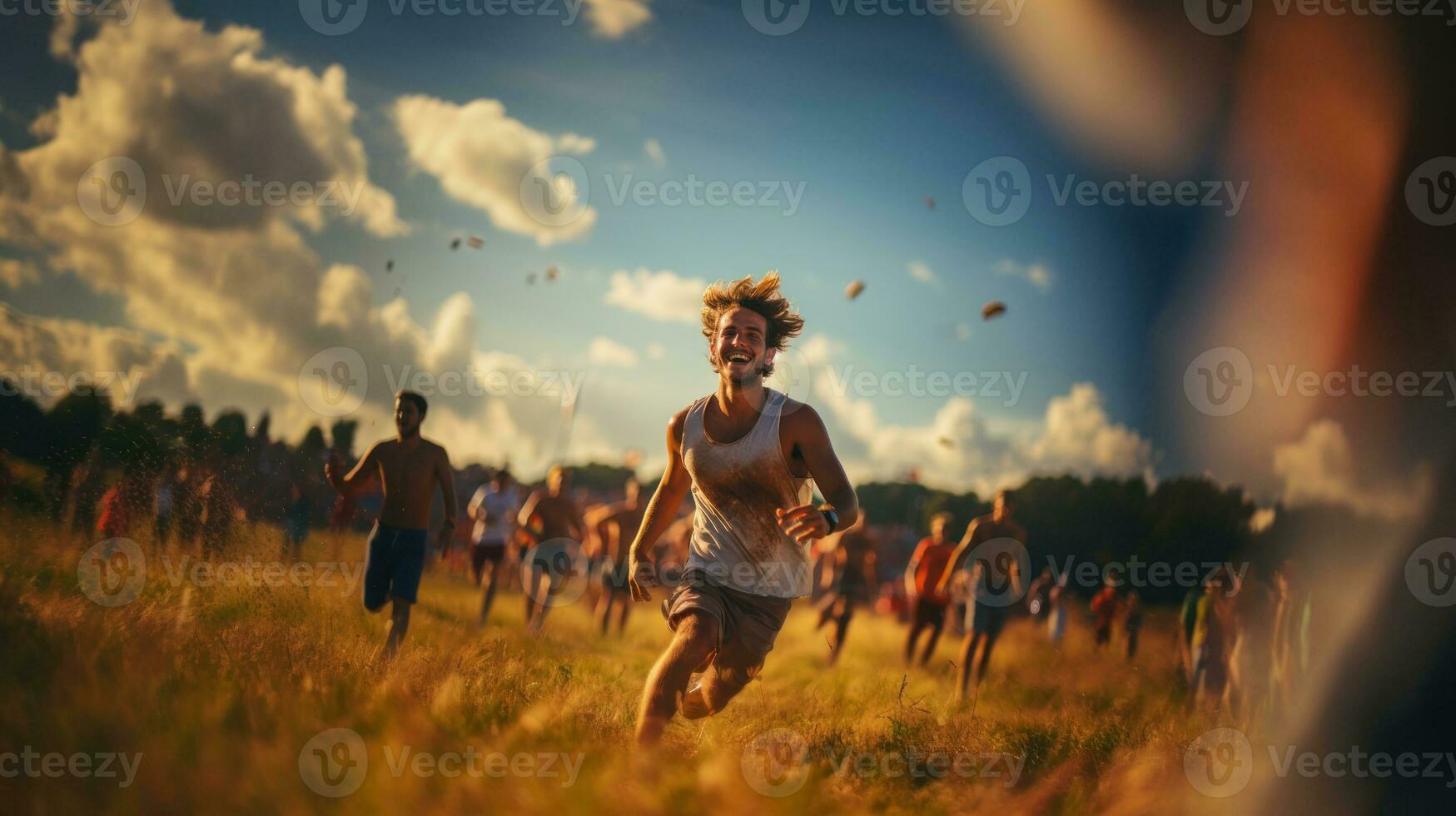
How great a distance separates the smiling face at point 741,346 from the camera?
440 centimetres

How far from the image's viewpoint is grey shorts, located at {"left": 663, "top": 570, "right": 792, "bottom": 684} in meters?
A: 4.14

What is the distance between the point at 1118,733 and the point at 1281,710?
7.52 feet

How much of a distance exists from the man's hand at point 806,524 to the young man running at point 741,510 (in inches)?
6.9

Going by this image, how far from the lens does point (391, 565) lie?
6352 mm

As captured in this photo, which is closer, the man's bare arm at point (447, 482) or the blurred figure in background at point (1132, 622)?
the man's bare arm at point (447, 482)

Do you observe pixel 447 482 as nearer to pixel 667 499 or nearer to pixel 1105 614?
pixel 667 499

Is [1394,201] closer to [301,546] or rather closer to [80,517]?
[301,546]

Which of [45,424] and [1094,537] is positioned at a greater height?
[1094,537]

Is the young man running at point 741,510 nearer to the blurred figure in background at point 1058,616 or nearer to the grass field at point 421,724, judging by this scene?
the grass field at point 421,724

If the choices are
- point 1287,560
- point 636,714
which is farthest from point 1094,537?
point 636,714

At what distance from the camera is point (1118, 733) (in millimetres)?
5281

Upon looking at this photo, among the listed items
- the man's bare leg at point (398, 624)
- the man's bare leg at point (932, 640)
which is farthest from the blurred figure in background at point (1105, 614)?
the man's bare leg at point (398, 624)

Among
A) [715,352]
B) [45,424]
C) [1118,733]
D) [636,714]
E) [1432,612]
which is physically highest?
[715,352]

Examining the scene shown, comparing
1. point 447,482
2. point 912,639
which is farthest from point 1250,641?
point 447,482
